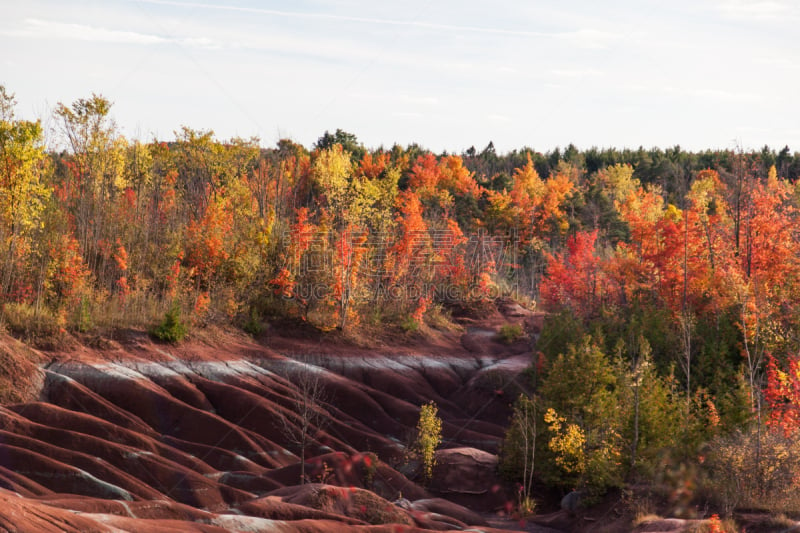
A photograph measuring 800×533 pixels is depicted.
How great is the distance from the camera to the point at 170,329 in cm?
3331

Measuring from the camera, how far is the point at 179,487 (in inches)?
923

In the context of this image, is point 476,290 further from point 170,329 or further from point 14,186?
point 14,186

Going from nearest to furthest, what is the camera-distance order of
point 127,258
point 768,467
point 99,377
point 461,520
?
point 768,467, point 461,520, point 99,377, point 127,258

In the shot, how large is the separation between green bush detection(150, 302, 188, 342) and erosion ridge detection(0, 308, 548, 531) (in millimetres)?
562

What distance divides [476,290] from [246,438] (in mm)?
25072

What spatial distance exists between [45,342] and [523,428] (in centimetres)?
1728

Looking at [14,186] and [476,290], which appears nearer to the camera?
[14,186]

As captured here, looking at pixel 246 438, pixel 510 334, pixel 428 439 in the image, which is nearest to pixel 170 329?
pixel 246 438

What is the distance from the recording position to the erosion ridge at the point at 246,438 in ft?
66.9

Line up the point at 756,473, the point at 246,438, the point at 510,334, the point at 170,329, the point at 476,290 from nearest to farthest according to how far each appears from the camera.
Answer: the point at 756,473 → the point at 246,438 → the point at 170,329 → the point at 510,334 → the point at 476,290

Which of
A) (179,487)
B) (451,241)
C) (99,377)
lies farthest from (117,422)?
(451,241)

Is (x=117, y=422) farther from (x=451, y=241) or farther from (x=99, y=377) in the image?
(x=451, y=241)

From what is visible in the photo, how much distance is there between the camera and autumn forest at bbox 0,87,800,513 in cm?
2605

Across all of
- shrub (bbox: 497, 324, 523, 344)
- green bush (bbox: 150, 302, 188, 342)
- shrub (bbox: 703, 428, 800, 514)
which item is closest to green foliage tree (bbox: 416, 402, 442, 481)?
shrub (bbox: 703, 428, 800, 514)
